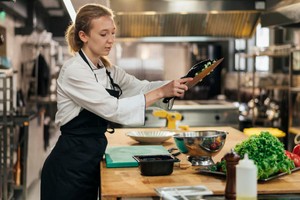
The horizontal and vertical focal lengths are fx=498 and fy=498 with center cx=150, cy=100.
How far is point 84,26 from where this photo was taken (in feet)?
8.91

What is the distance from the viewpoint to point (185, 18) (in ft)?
19.7

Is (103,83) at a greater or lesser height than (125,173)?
greater

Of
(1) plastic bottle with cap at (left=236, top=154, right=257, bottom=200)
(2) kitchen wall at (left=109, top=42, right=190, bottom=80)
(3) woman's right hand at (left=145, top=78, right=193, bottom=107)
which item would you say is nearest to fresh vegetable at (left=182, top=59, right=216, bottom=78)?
(3) woman's right hand at (left=145, top=78, right=193, bottom=107)

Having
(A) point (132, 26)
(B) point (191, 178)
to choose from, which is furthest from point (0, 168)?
(B) point (191, 178)

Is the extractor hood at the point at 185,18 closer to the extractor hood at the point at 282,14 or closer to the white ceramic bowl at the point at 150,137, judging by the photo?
the extractor hood at the point at 282,14

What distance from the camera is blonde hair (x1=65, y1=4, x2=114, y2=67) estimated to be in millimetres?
2699

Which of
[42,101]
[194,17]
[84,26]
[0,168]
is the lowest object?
[0,168]

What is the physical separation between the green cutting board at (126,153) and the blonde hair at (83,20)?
633mm

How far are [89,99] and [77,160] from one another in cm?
38

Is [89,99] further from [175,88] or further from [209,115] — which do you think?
[209,115]

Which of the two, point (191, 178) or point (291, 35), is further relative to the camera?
point (291, 35)

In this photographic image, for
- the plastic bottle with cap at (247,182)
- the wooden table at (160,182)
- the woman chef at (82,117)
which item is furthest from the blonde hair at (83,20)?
the plastic bottle with cap at (247,182)

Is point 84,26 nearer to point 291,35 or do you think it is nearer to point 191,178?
point 191,178

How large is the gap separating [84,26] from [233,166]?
1252 millimetres
